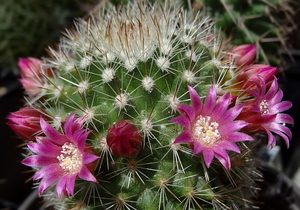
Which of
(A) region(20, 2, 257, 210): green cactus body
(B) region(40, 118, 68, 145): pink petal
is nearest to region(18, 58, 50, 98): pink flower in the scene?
(A) region(20, 2, 257, 210): green cactus body

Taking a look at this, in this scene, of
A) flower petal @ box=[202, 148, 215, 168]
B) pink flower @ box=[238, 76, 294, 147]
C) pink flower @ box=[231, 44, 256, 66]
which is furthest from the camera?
pink flower @ box=[231, 44, 256, 66]

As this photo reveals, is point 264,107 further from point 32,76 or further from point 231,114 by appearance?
point 32,76

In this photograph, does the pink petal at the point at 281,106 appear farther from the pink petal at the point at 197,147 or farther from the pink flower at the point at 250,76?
the pink petal at the point at 197,147

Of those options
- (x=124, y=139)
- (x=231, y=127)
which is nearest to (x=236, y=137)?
(x=231, y=127)

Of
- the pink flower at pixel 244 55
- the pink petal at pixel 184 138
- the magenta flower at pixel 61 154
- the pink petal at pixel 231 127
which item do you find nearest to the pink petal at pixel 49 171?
the magenta flower at pixel 61 154

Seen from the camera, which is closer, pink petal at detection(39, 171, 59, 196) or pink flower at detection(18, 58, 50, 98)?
pink petal at detection(39, 171, 59, 196)

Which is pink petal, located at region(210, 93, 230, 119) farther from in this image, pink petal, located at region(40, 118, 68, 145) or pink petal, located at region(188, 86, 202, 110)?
A: pink petal, located at region(40, 118, 68, 145)

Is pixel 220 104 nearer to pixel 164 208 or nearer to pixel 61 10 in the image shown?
pixel 164 208
